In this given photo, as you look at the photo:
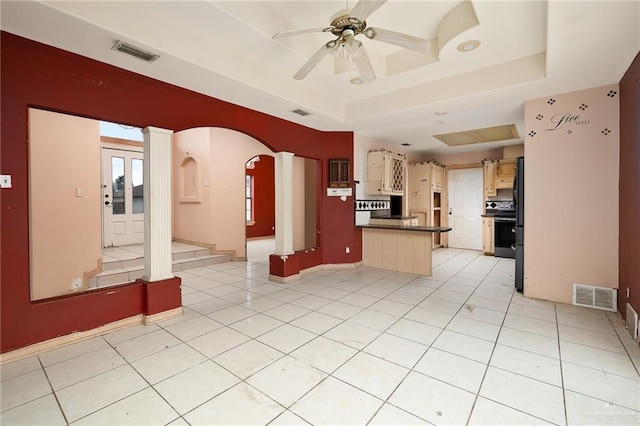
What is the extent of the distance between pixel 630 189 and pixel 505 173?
13.8 feet

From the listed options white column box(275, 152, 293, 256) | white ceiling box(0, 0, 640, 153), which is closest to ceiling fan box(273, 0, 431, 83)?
white ceiling box(0, 0, 640, 153)

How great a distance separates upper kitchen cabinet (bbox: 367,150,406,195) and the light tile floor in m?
2.84

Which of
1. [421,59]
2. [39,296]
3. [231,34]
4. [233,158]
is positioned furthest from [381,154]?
[39,296]

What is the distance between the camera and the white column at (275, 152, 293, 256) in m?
4.70

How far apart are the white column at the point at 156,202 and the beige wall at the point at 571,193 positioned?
178 inches

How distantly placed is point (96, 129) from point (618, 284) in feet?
23.6

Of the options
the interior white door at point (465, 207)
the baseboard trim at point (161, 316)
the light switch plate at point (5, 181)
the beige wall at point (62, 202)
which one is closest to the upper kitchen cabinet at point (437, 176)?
the interior white door at point (465, 207)

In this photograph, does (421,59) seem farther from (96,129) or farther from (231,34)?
(96,129)

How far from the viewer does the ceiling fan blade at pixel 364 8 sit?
6.36ft

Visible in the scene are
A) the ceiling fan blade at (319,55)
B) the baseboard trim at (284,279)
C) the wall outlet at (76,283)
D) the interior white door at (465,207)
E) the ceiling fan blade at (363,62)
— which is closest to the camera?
the ceiling fan blade at (319,55)

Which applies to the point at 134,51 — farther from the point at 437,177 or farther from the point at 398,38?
the point at 437,177

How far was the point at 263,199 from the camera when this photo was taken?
1031 cm

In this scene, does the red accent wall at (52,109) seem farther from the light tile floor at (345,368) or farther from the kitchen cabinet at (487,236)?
the kitchen cabinet at (487,236)

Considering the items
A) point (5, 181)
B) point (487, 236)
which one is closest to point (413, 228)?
point (487, 236)
